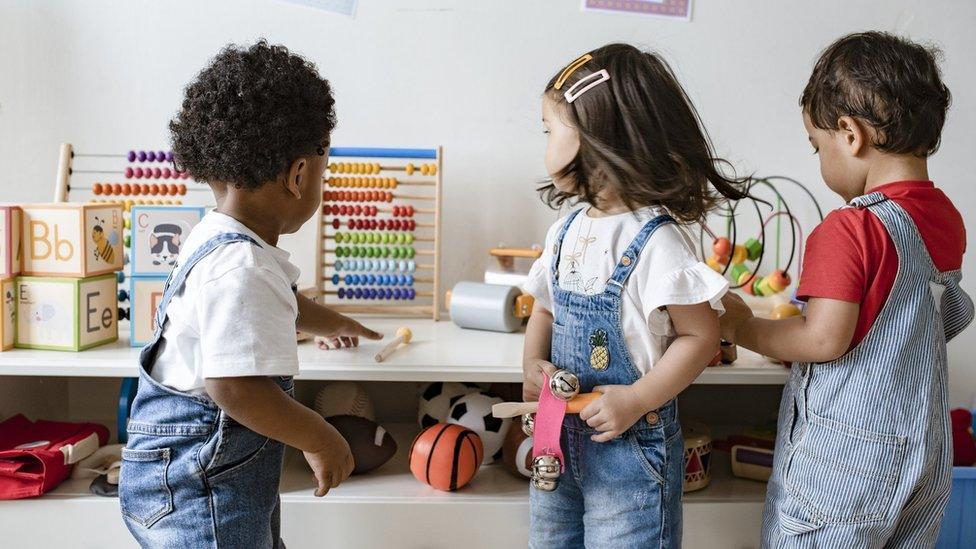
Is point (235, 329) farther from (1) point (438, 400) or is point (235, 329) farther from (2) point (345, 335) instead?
(1) point (438, 400)

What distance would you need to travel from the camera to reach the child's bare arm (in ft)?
4.29

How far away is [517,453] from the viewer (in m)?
1.48

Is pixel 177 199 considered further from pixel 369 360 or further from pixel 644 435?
pixel 644 435

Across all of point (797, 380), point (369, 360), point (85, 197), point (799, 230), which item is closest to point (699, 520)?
point (797, 380)

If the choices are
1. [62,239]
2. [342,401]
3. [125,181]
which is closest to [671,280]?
[342,401]

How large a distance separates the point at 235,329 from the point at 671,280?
54 cm

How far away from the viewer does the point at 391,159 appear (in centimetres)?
189

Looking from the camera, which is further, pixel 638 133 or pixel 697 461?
pixel 697 461

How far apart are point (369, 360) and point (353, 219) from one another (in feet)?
1.80

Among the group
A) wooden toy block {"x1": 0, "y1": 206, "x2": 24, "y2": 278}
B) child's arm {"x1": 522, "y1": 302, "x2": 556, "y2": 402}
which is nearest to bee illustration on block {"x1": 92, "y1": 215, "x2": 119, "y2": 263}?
wooden toy block {"x1": 0, "y1": 206, "x2": 24, "y2": 278}

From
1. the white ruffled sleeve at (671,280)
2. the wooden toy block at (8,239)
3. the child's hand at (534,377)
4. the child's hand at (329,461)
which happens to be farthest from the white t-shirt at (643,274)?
the wooden toy block at (8,239)

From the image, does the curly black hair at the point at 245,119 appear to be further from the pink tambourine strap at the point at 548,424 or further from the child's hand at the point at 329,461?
the pink tambourine strap at the point at 548,424

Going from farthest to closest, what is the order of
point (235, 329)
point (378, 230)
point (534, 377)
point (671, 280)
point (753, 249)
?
1. point (378, 230)
2. point (753, 249)
3. point (534, 377)
4. point (671, 280)
5. point (235, 329)

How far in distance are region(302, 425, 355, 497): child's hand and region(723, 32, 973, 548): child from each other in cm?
62
